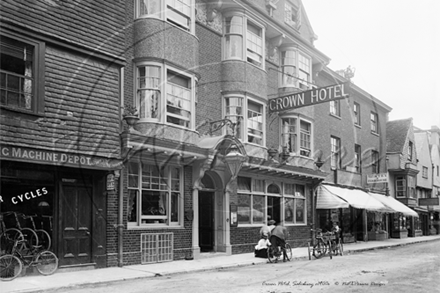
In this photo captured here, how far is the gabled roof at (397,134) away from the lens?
39.4m

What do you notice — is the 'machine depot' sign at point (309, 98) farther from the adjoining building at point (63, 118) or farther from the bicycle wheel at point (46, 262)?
the bicycle wheel at point (46, 262)

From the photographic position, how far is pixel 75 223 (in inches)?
550

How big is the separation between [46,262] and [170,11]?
9304 mm

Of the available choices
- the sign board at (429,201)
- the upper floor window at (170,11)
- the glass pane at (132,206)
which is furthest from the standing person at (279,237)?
the sign board at (429,201)

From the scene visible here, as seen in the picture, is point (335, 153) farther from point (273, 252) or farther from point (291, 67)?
point (273, 252)

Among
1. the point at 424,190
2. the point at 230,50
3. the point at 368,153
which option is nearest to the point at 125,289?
the point at 230,50

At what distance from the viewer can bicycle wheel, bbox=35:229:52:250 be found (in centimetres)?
1320

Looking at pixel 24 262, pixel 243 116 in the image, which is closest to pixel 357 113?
pixel 243 116

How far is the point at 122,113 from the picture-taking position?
1588cm

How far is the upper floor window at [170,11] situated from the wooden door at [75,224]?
6354mm

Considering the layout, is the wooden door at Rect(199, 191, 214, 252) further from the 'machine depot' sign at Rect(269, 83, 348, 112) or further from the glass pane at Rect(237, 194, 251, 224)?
the 'machine depot' sign at Rect(269, 83, 348, 112)

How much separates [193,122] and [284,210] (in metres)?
8.36

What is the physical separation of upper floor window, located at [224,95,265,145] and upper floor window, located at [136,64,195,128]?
3.37 metres

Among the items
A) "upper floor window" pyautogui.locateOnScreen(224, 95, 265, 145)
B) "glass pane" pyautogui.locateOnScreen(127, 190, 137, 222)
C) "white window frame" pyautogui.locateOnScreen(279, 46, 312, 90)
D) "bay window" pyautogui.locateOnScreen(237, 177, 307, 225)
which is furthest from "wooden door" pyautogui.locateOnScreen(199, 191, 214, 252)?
"white window frame" pyautogui.locateOnScreen(279, 46, 312, 90)
